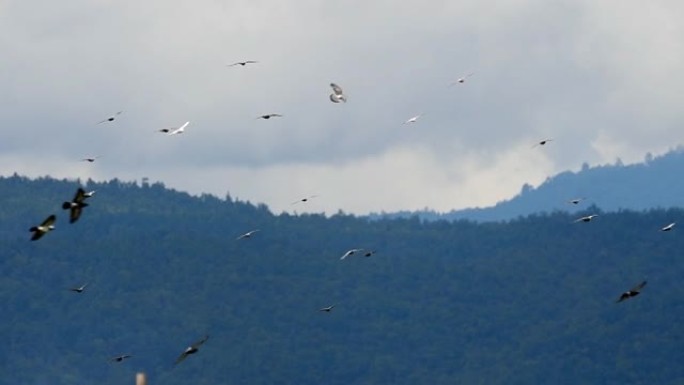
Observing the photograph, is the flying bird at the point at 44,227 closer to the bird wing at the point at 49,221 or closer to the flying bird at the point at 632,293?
the bird wing at the point at 49,221

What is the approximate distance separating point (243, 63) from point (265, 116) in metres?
2.72

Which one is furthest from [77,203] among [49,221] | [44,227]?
[44,227]

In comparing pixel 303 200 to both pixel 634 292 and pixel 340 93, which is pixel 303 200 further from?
pixel 634 292

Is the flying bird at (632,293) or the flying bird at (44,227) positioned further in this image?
the flying bird at (632,293)

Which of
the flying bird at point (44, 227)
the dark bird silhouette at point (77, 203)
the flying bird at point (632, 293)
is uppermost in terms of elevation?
the dark bird silhouette at point (77, 203)

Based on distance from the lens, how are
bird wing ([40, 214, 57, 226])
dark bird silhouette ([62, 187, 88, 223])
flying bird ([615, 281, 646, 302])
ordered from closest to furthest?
bird wing ([40, 214, 57, 226]), dark bird silhouette ([62, 187, 88, 223]), flying bird ([615, 281, 646, 302])

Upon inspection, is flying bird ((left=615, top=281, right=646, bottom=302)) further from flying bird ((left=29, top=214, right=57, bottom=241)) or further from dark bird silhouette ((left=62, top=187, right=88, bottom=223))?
flying bird ((left=29, top=214, right=57, bottom=241))

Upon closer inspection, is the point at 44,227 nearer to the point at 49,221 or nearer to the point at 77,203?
the point at 49,221

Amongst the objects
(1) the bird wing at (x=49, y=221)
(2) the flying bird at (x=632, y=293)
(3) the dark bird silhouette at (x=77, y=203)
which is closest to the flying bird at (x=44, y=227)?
(1) the bird wing at (x=49, y=221)

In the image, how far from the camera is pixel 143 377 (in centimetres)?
5197

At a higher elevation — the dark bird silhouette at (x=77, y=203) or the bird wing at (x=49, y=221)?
the dark bird silhouette at (x=77, y=203)

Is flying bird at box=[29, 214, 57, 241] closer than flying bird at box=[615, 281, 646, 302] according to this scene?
Yes

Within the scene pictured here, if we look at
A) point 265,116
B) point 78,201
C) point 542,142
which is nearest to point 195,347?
point 78,201

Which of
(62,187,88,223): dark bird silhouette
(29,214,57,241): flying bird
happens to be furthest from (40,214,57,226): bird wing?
(62,187,88,223): dark bird silhouette
